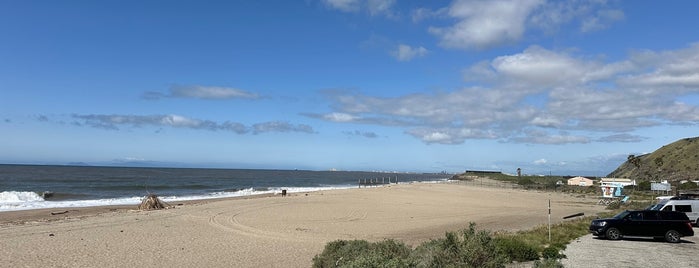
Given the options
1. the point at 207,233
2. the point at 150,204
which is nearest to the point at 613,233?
the point at 207,233

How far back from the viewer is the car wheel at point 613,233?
742 inches

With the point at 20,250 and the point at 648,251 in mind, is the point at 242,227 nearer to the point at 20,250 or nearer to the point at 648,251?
the point at 20,250

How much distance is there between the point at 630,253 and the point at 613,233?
13.5 feet

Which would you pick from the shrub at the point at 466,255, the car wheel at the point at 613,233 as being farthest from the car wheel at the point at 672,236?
the shrub at the point at 466,255

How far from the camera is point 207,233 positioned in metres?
19.8

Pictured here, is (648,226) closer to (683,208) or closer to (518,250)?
(683,208)

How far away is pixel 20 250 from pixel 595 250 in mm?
17980

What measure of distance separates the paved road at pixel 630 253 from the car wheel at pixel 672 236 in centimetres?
22

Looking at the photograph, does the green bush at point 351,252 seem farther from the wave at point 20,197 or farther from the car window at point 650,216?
the wave at point 20,197

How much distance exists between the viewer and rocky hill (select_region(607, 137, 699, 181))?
94688 millimetres

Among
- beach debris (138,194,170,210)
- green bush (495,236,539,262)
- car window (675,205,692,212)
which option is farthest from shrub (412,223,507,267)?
beach debris (138,194,170,210)

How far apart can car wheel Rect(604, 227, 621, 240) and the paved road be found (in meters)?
0.30

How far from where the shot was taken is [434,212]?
1259 inches

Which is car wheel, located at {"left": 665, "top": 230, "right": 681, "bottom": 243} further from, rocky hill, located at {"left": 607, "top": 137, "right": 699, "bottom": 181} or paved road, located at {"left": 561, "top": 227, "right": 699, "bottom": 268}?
rocky hill, located at {"left": 607, "top": 137, "right": 699, "bottom": 181}
